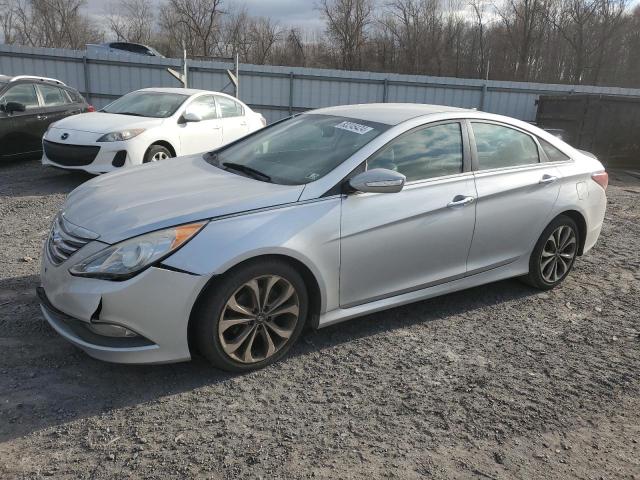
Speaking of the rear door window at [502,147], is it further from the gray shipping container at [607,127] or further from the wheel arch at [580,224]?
the gray shipping container at [607,127]

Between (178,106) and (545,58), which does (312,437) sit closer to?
(178,106)

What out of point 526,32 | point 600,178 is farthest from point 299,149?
point 526,32

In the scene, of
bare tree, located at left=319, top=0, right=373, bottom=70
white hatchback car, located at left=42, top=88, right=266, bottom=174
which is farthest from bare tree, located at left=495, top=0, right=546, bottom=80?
white hatchback car, located at left=42, top=88, right=266, bottom=174

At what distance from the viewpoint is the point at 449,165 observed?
400 centimetres

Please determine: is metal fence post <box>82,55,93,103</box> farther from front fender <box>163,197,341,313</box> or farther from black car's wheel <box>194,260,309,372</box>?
black car's wheel <box>194,260,309,372</box>

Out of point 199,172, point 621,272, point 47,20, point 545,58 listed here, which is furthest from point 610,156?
point 47,20

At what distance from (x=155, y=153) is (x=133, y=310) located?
228 inches

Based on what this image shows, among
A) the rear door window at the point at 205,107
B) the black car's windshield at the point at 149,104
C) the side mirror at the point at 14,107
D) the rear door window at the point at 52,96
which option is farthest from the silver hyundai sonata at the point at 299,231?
the rear door window at the point at 52,96

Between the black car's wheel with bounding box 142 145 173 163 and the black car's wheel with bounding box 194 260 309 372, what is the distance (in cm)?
546

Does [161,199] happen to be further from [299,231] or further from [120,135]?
[120,135]

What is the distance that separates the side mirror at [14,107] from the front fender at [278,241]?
759cm

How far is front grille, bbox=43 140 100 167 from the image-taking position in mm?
7688

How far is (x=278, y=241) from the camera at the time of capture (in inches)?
122

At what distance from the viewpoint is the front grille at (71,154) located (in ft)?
25.2
